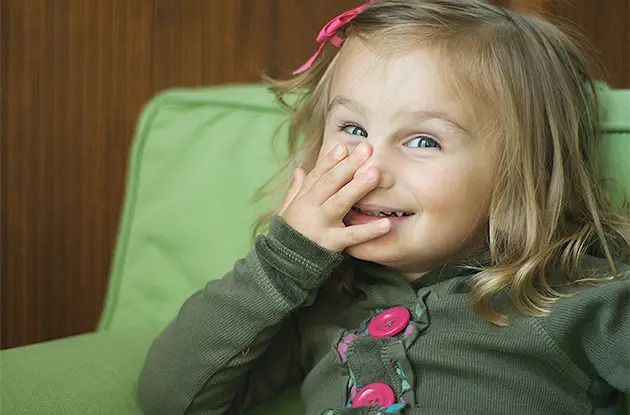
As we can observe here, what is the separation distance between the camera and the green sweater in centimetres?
93

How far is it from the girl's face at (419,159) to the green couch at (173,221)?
0.21 m

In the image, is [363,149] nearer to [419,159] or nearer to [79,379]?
[419,159]

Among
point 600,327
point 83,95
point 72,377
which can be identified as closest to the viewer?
point 600,327

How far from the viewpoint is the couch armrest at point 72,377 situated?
3.32 feet

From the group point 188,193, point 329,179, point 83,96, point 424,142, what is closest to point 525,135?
point 424,142

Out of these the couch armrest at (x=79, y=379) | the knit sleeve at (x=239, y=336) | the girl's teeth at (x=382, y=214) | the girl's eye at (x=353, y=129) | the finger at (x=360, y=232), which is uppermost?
the girl's eye at (x=353, y=129)

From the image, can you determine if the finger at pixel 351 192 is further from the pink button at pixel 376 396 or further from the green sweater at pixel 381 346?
the pink button at pixel 376 396

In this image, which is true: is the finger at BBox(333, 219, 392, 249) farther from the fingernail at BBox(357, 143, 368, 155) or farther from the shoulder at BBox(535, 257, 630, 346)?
the shoulder at BBox(535, 257, 630, 346)

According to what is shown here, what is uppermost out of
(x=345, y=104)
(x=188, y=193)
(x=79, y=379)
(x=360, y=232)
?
(x=345, y=104)

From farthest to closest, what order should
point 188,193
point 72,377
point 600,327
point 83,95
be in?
point 83,95 < point 188,193 < point 72,377 < point 600,327

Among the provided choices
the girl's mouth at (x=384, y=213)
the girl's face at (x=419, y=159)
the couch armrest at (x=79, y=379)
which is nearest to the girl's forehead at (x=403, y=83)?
the girl's face at (x=419, y=159)

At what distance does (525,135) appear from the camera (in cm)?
100

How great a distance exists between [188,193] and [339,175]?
0.40m

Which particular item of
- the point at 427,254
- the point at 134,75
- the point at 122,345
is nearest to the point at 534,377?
the point at 427,254
